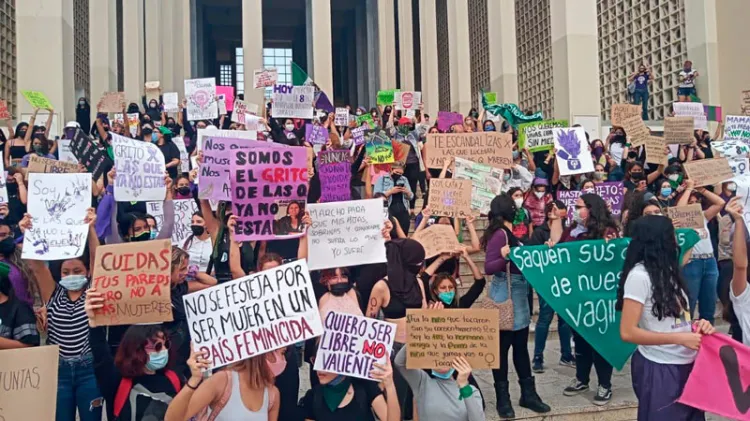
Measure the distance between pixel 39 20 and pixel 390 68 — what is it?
1432 cm

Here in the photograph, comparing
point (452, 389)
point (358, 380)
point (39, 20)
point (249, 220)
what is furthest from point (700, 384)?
point (39, 20)

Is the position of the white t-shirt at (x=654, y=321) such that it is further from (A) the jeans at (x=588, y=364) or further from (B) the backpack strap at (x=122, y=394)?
(B) the backpack strap at (x=122, y=394)

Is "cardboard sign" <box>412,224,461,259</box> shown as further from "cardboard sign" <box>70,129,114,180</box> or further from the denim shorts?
"cardboard sign" <box>70,129,114,180</box>

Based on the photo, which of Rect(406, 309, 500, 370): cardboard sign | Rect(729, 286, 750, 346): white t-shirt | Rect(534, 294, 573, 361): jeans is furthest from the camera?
Rect(534, 294, 573, 361): jeans

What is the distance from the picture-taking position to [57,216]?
5078mm

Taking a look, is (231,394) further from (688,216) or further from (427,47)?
(427,47)

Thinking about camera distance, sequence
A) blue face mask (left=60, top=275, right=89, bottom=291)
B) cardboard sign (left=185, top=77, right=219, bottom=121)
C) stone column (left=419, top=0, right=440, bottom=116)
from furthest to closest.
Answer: stone column (left=419, top=0, right=440, bottom=116) < cardboard sign (left=185, top=77, right=219, bottom=121) < blue face mask (left=60, top=275, right=89, bottom=291)

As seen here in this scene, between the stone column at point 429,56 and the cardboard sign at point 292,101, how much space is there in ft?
47.9

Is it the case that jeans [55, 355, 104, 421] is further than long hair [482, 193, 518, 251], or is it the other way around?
long hair [482, 193, 518, 251]

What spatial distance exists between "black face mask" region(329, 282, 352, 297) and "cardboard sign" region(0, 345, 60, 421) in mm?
1833

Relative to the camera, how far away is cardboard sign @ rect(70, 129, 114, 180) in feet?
22.0

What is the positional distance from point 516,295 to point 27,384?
374 centimetres

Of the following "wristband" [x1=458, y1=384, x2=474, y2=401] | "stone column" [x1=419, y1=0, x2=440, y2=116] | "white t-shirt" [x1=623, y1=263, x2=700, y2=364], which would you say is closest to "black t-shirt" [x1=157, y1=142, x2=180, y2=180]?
"wristband" [x1=458, y1=384, x2=474, y2=401]

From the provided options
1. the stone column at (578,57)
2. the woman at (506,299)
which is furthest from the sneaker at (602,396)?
the stone column at (578,57)
